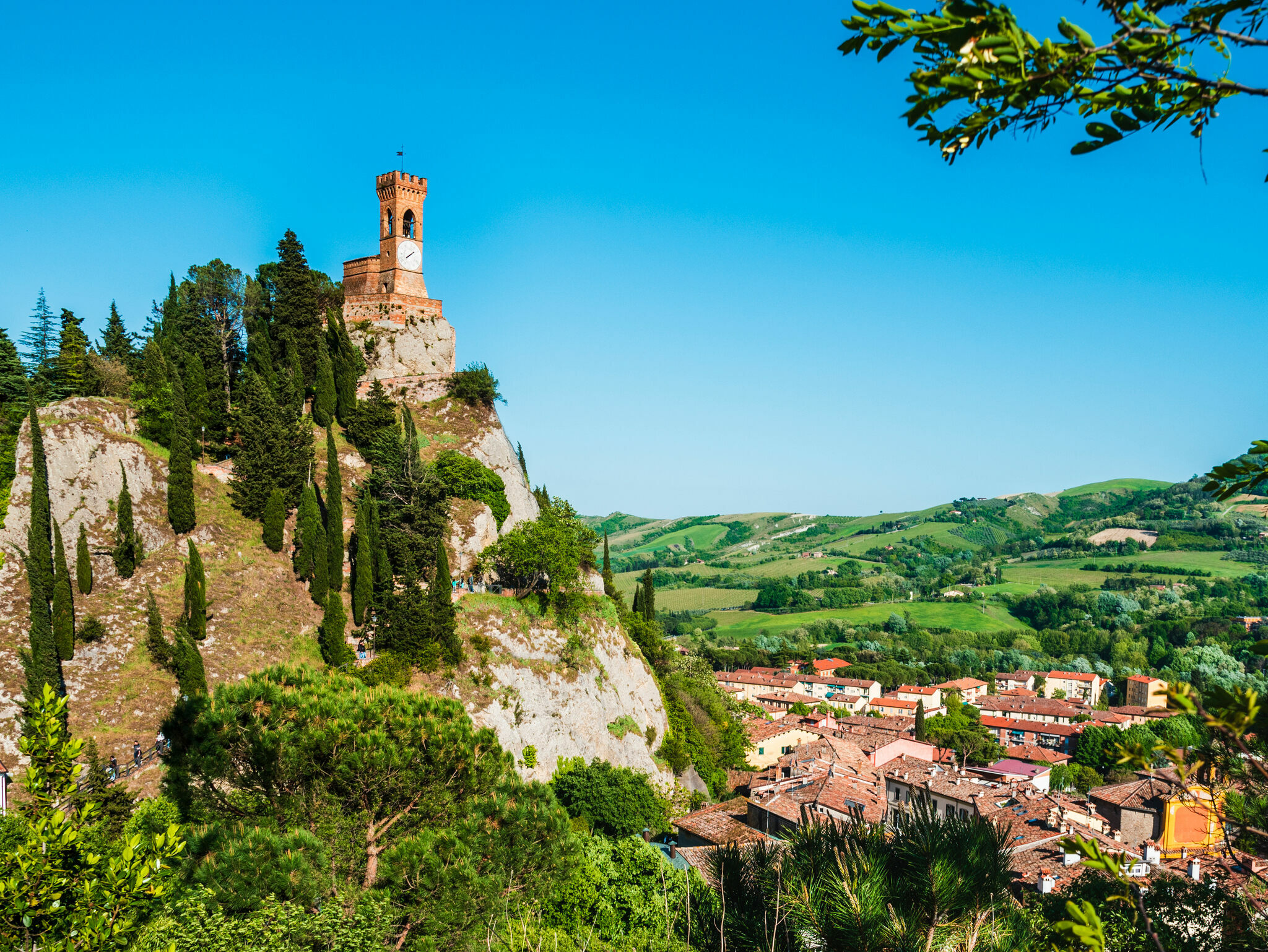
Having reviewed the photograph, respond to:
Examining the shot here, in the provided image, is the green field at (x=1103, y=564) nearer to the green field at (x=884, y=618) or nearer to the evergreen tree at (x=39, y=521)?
the green field at (x=884, y=618)

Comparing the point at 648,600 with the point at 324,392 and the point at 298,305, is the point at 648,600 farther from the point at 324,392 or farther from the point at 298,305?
the point at 298,305

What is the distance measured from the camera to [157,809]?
18828mm

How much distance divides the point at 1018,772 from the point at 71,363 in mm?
60277

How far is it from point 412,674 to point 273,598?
656cm

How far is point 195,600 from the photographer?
2828 centimetres

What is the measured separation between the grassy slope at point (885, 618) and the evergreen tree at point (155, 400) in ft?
339

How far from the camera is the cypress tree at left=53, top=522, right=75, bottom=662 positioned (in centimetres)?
2641

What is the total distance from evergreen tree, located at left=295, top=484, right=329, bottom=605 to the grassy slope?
329 feet

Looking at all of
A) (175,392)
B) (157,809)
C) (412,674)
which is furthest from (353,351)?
(157,809)

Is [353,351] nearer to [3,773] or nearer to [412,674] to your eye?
[412,674]

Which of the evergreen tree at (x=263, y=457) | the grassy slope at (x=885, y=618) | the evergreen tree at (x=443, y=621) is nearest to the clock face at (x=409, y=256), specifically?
the evergreen tree at (x=263, y=457)

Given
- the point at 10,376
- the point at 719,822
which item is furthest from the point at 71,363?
the point at 719,822

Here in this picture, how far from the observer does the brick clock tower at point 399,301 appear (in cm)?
4647

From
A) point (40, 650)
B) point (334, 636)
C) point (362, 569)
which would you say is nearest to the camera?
point (40, 650)
